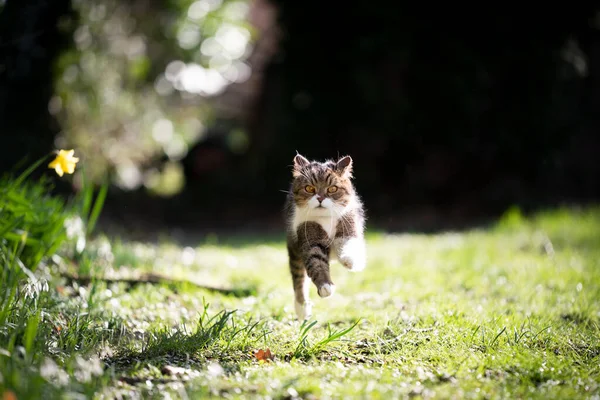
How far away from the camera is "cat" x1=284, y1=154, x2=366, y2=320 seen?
10.1 feet

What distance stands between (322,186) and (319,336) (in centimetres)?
89

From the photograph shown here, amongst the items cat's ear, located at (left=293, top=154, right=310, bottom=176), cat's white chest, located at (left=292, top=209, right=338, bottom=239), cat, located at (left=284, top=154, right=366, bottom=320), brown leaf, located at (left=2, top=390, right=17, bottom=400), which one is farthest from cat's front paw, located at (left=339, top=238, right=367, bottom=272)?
brown leaf, located at (left=2, top=390, right=17, bottom=400)

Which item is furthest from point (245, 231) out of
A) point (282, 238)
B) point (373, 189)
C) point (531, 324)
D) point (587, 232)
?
point (531, 324)

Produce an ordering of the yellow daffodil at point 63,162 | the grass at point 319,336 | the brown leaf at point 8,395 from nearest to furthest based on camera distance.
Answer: the brown leaf at point 8,395 → the grass at point 319,336 → the yellow daffodil at point 63,162

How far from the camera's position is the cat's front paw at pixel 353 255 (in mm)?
3014

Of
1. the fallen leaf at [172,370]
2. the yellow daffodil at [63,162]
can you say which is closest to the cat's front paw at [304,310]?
the fallen leaf at [172,370]

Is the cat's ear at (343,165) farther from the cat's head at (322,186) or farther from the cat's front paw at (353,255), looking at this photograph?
the cat's front paw at (353,255)

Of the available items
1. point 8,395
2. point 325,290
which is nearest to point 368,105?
point 325,290

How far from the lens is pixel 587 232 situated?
23.3 ft

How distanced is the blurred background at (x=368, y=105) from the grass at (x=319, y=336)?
462cm

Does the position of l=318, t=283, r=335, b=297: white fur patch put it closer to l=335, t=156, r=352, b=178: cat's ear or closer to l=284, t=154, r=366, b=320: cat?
l=284, t=154, r=366, b=320: cat

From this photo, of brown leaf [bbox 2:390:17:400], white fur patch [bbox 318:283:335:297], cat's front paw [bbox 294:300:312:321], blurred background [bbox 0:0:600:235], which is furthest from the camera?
blurred background [bbox 0:0:600:235]

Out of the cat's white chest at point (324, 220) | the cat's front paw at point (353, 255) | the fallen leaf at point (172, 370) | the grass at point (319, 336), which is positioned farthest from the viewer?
the cat's white chest at point (324, 220)

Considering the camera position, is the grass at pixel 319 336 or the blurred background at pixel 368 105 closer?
the grass at pixel 319 336
